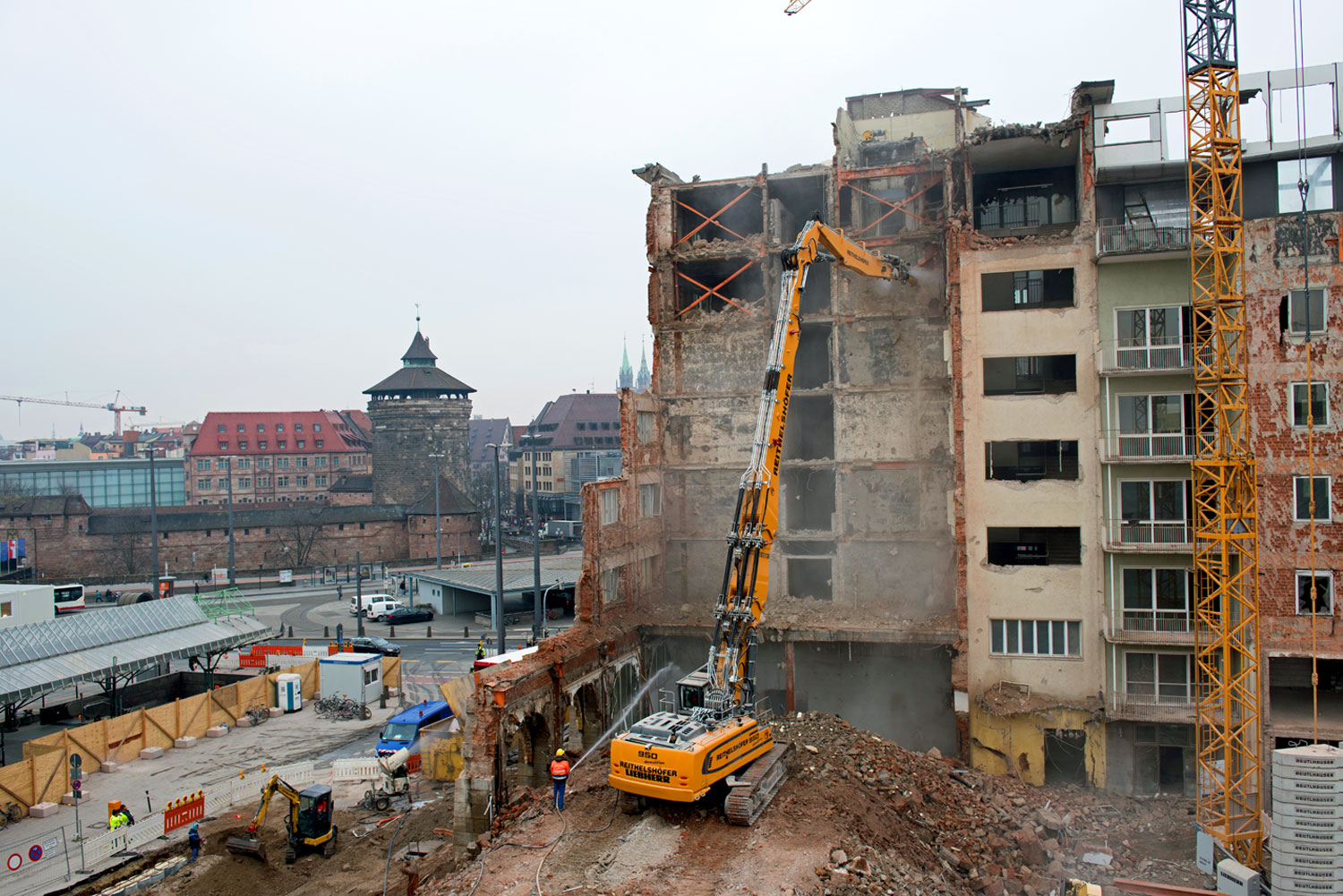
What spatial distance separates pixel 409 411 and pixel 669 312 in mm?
54031

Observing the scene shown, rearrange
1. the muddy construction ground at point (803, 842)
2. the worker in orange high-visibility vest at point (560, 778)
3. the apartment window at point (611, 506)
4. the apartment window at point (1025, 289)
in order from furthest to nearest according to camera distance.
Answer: the apartment window at point (611, 506) < the apartment window at point (1025, 289) < the worker in orange high-visibility vest at point (560, 778) < the muddy construction ground at point (803, 842)

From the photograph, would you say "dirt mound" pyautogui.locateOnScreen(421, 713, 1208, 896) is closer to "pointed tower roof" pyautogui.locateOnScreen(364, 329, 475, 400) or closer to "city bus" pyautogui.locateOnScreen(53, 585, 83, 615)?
"city bus" pyautogui.locateOnScreen(53, 585, 83, 615)

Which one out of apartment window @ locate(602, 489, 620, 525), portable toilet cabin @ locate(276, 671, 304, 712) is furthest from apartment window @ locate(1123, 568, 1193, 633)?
portable toilet cabin @ locate(276, 671, 304, 712)

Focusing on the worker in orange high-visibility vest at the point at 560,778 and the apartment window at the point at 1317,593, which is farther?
the apartment window at the point at 1317,593

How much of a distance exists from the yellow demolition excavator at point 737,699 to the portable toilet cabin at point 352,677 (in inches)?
726

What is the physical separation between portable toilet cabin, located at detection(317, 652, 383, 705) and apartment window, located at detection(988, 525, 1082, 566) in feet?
75.6

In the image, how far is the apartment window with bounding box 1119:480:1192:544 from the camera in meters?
26.1

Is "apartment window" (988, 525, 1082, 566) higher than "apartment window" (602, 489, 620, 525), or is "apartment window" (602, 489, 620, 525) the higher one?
"apartment window" (602, 489, 620, 525)

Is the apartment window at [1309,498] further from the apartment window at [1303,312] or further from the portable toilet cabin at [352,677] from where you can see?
the portable toilet cabin at [352,677]

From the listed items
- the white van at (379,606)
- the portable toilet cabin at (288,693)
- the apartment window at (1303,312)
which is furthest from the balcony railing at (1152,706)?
the white van at (379,606)

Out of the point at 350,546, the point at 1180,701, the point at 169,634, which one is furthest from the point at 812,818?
the point at 350,546

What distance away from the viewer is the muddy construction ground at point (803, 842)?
52.6 feet

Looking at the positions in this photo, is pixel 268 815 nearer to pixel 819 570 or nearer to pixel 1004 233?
pixel 819 570

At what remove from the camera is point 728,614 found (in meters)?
19.8
